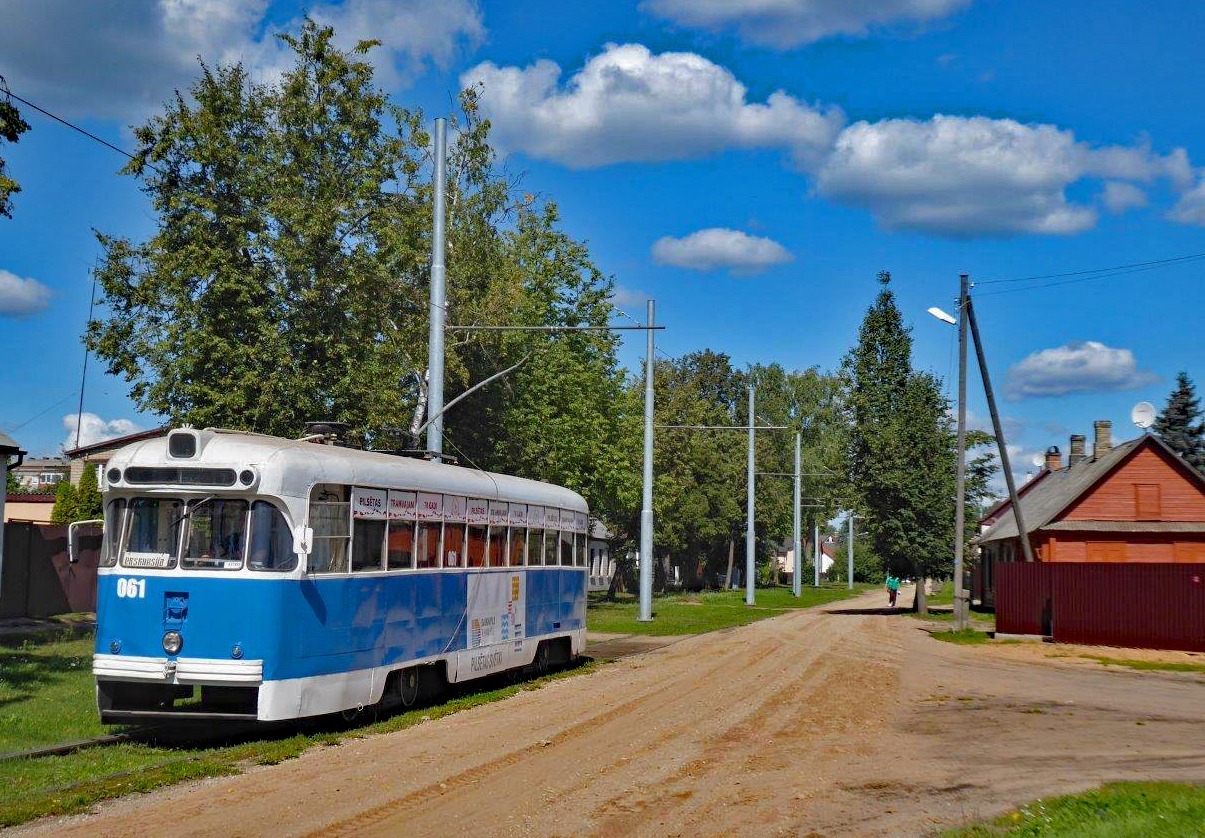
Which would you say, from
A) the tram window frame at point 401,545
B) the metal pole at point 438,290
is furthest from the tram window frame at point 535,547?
the tram window frame at point 401,545

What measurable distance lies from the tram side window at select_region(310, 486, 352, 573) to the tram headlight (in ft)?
4.88

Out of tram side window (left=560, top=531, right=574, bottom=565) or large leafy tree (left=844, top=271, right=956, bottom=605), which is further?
large leafy tree (left=844, top=271, right=956, bottom=605)

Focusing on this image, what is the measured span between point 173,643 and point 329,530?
6.80ft

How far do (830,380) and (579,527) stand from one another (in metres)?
86.2

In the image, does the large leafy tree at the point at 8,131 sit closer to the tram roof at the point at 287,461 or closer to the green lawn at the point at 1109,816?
the tram roof at the point at 287,461

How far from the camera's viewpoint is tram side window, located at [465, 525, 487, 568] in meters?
18.0

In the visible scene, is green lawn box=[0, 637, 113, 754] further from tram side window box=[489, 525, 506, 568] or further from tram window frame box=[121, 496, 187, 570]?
tram side window box=[489, 525, 506, 568]

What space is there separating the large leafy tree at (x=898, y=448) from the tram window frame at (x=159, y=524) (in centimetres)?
3641

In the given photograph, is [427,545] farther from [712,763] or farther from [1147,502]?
[1147,502]

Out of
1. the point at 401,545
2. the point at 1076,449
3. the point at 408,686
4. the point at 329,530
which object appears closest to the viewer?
the point at 329,530

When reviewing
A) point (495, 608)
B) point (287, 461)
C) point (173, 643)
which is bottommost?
point (173, 643)

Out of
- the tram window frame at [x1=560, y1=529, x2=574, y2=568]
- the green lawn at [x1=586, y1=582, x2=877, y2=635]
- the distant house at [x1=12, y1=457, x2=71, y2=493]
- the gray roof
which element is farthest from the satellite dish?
the distant house at [x1=12, y1=457, x2=71, y2=493]

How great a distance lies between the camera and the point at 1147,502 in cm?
4284

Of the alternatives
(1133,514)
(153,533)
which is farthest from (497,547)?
(1133,514)
